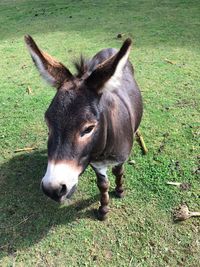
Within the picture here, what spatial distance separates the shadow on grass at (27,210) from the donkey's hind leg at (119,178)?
0.24m

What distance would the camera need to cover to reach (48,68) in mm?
2248

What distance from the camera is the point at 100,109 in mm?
2252

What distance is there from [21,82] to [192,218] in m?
3.84

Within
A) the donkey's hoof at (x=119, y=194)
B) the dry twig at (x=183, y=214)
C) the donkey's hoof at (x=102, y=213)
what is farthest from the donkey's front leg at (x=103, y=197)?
the dry twig at (x=183, y=214)

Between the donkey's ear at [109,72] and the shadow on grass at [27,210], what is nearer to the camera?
the donkey's ear at [109,72]

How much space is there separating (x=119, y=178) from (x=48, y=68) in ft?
4.78

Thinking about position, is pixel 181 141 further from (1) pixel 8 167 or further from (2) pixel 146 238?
(1) pixel 8 167

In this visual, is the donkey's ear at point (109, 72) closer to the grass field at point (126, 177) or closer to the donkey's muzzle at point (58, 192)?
the donkey's muzzle at point (58, 192)

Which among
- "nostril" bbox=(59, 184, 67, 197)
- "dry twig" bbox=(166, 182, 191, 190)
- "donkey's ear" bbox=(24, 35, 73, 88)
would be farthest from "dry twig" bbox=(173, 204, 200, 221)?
"donkey's ear" bbox=(24, 35, 73, 88)

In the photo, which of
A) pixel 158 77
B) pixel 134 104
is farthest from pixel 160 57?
pixel 134 104

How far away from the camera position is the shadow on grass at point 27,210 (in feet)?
10.1

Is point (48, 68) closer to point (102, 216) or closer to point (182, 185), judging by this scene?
point (102, 216)

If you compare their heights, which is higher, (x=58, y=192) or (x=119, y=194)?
(x=58, y=192)

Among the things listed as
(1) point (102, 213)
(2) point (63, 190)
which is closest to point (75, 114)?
(2) point (63, 190)
